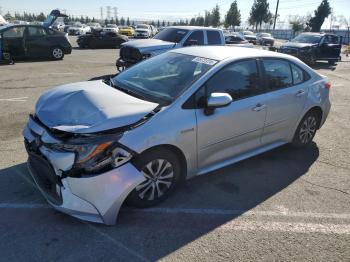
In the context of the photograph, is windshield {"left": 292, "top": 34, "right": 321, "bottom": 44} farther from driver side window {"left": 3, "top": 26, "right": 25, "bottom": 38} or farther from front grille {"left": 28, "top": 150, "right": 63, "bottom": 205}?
front grille {"left": 28, "top": 150, "right": 63, "bottom": 205}

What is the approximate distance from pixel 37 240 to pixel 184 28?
1081 cm

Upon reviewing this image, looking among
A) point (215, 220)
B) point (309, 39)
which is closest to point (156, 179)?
point (215, 220)

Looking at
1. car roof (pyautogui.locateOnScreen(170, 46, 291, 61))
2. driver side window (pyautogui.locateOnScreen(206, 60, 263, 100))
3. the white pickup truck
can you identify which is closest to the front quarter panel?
driver side window (pyautogui.locateOnScreen(206, 60, 263, 100))

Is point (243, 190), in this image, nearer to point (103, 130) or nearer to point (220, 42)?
point (103, 130)

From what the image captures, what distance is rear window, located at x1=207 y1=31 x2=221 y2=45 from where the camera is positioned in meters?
12.8

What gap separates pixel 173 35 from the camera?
41.6 ft

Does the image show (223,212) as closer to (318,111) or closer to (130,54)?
(318,111)

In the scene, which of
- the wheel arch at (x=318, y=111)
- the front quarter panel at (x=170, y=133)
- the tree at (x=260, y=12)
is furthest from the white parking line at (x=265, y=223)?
the tree at (x=260, y=12)

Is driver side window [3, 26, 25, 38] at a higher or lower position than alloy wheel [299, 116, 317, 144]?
higher

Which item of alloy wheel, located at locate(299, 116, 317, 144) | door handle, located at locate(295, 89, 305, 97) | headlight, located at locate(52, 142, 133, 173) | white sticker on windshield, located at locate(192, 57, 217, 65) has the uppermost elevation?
white sticker on windshield, located at locate(192, 57, 217, 65)

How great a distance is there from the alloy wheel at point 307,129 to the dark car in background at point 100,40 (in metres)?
22.4

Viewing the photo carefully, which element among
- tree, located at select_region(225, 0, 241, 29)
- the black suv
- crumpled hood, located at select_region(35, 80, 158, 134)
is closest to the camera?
crumpled hood, located at select_region(35, 80, 158, 134)

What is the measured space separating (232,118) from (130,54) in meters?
7.95

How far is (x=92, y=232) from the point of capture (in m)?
3.38
